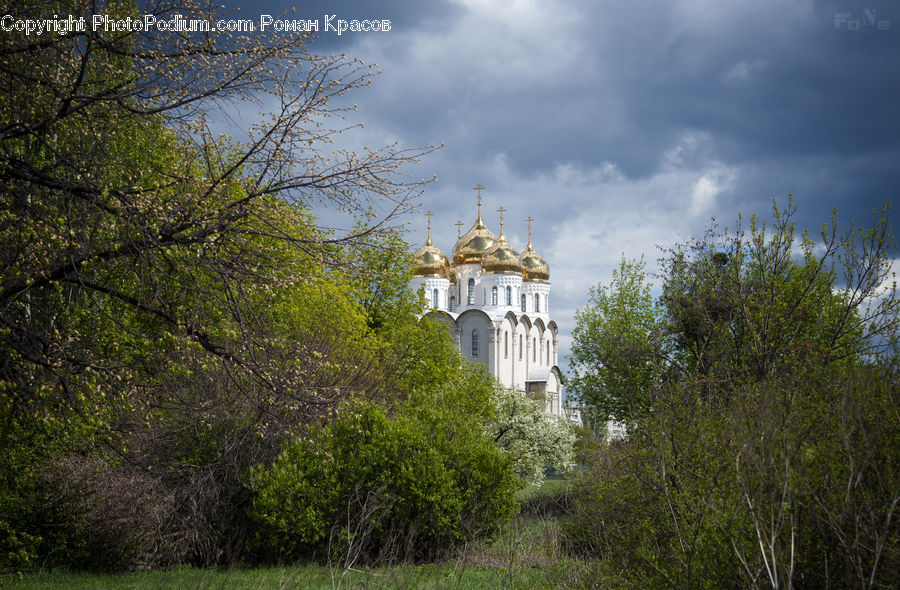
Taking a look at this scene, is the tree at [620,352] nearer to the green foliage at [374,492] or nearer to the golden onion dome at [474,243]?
the green foliage at [374,492]

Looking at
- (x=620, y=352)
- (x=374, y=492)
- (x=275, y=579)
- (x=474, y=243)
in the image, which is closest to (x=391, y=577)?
(x=275, y=579)

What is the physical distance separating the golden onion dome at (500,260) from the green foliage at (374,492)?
157 feet

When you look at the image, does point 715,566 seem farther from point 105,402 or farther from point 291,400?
point 105,402

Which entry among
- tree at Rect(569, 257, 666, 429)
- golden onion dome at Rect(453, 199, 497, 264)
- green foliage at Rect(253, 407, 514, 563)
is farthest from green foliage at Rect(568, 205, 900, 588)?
golden onion dome at Rect(453, 199, 497, 264)

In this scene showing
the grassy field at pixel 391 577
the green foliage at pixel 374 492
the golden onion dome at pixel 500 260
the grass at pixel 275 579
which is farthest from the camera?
the golden onion dome at pixel 500 260

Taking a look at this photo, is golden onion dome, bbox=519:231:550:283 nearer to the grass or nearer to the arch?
the arch

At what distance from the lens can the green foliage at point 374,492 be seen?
1198cm

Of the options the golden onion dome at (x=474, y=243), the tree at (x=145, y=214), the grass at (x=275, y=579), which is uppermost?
the golden onion dome at (x=474, y=243)

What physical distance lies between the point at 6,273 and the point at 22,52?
1.95 meters

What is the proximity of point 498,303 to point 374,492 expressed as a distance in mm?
48867

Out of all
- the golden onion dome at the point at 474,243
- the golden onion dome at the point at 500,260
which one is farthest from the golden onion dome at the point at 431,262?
the golden onion dome at the point at 500,260

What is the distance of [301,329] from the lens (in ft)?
53.7

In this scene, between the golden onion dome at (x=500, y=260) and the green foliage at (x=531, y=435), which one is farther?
the golden onion dome at (x=500, y=260)

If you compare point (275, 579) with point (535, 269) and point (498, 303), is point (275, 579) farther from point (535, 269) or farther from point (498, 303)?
point (535, 269)
